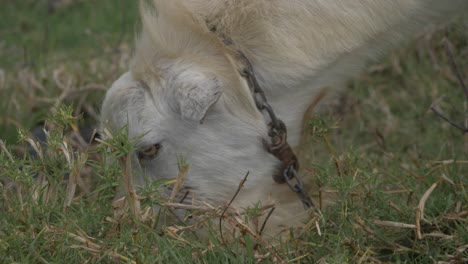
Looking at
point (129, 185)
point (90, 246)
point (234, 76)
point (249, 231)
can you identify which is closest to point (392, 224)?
point (249, 231)

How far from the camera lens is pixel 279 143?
345 cm

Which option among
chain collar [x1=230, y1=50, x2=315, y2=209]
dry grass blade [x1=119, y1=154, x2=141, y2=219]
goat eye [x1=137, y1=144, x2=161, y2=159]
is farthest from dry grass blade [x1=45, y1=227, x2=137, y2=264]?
chain collar [x1=230, y1=50, x2=315, y2=209]

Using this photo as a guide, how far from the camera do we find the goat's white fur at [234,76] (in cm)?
337

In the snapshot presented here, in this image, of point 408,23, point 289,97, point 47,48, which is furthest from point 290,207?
point 47,48

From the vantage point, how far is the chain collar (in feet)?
11.1

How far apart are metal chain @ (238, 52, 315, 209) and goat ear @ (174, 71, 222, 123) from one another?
6.6 inches

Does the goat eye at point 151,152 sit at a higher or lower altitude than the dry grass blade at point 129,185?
lower

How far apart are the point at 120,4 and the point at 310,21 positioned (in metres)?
4.53

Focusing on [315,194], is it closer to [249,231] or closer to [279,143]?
[279,143]

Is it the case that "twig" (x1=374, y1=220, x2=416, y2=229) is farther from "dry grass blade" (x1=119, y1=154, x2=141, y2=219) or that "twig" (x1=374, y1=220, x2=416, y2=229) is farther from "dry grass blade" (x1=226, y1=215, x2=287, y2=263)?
"dry grass blade" (x1=119, y1=154, x2=141, y2=219)

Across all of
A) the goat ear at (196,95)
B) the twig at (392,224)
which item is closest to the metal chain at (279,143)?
the goat ear at (196,95)

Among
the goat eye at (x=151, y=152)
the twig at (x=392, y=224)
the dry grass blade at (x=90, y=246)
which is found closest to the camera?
the dry grass blade at (x=90, y=246)

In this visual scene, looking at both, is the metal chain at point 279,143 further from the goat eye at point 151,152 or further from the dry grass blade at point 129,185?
the dry grass blade at point 129,185

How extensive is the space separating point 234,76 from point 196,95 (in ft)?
0.71
